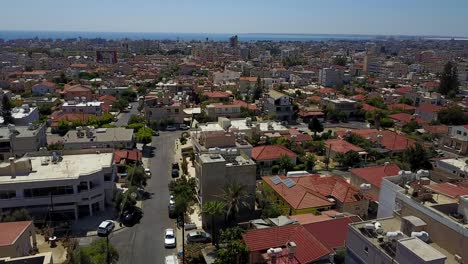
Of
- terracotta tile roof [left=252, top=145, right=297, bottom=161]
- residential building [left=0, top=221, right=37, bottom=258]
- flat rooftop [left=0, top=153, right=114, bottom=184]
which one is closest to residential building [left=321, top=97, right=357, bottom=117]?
terracotta tile roof [left=252, top=145, right=297, bottom=161]

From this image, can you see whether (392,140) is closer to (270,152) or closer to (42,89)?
(270,152)

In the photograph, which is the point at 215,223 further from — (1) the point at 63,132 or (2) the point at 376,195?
(1) the point at 63,132

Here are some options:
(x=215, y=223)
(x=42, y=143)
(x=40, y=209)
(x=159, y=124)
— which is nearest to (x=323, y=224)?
(x=215, y=223)

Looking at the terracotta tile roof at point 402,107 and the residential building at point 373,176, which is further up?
the terracotta tile roof at point 402,107

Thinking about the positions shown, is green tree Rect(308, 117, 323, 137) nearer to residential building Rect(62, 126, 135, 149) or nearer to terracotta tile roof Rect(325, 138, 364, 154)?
terracotta tile roof Rect(325, 138, 364, 154)

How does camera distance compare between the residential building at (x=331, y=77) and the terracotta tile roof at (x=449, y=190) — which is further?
the residential building at (x=331, y=77)

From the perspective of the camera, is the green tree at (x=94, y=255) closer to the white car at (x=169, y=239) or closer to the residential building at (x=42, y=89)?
the white car at (x=169, y=239)

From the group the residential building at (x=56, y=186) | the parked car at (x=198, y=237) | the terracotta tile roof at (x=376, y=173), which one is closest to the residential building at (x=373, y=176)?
the terracotta tile roof at (x=376, y=173)
